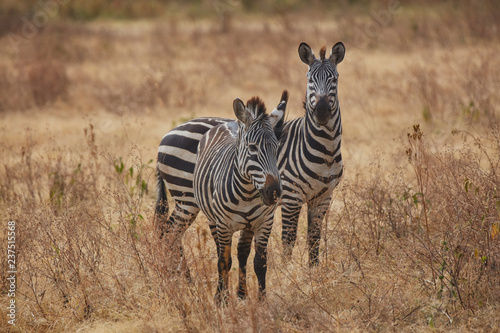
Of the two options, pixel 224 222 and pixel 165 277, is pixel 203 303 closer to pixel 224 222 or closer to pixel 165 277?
pixel 165 277

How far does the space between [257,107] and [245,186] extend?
0.56 metres

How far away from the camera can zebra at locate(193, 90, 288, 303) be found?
12.3ft

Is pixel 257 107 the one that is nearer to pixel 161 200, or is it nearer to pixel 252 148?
pixel 252 148

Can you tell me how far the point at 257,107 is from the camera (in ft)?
12.7

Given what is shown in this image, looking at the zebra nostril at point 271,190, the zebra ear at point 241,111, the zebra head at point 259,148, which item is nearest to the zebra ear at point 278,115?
the zebra head at point 259,148

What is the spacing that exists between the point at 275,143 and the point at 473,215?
1739 mm

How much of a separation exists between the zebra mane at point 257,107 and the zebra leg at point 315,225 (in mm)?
1275

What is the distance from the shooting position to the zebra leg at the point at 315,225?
15.8ft

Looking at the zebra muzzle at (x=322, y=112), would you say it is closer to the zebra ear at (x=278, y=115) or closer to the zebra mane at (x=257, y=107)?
the zebra ear at (x=278, y=115)

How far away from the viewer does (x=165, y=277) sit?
3.98 m

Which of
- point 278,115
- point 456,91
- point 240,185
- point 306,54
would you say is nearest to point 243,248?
point 240,185

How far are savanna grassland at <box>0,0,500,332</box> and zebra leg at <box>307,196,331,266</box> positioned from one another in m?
0.10

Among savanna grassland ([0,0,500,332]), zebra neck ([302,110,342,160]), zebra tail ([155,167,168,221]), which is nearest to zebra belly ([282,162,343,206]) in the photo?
zebra neck ([302,110,342,160])

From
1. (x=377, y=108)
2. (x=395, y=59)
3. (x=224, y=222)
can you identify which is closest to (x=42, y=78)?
(x=377, y=108)
